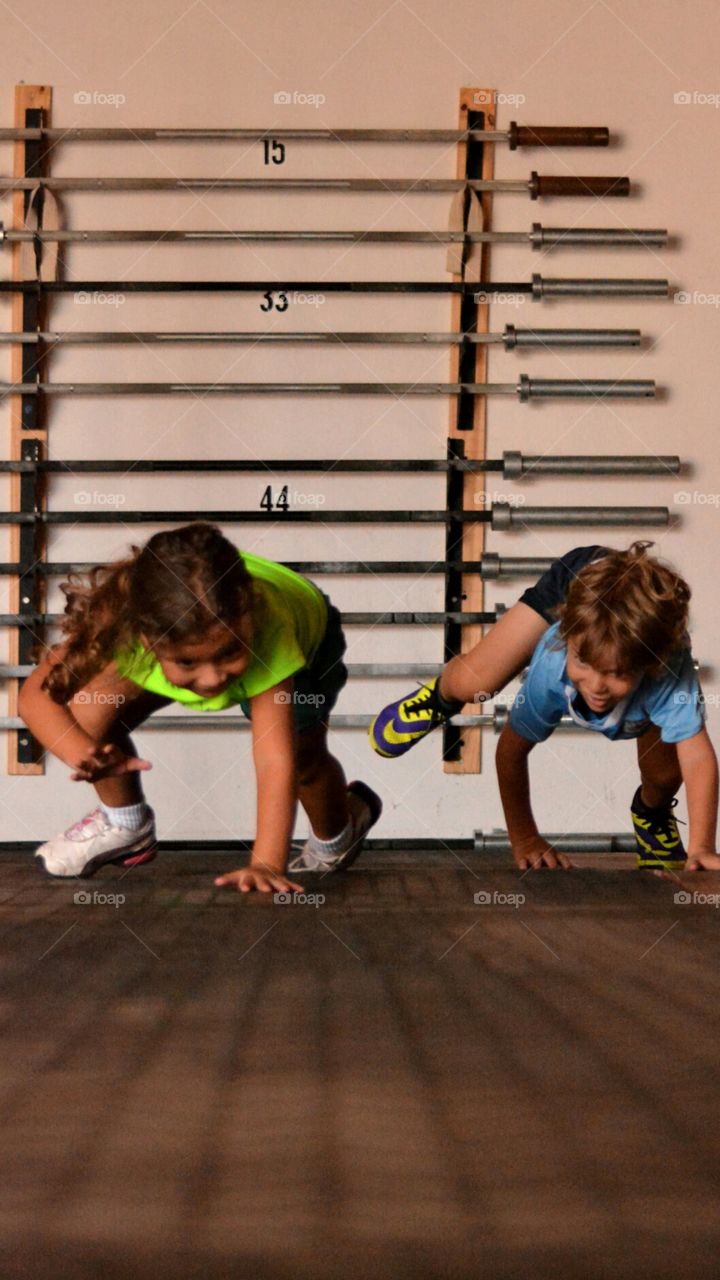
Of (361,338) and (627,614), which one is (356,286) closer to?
(361,338)

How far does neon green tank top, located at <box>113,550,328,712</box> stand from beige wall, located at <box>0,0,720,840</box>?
1.07 m

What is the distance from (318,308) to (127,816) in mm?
1483

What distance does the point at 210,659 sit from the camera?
1.44 meters

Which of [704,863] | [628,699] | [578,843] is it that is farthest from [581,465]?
[704,863]

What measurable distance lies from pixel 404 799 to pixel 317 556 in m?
0.63

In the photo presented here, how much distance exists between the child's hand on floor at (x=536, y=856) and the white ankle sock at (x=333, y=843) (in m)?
0.29

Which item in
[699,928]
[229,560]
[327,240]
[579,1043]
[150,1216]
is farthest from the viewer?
[327,240]

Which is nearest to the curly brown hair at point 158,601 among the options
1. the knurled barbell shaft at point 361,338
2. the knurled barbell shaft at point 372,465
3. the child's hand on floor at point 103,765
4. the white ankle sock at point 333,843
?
the child's hand on floor at point 103,765

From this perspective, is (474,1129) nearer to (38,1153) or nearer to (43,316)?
(38,1153)

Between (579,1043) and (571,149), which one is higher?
(571,149)

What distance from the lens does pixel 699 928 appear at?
1097 mm

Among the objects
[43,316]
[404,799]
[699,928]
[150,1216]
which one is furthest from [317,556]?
[150,1216]

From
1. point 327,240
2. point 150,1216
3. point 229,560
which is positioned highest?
point 327,240

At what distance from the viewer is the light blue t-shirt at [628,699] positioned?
5.55ft
